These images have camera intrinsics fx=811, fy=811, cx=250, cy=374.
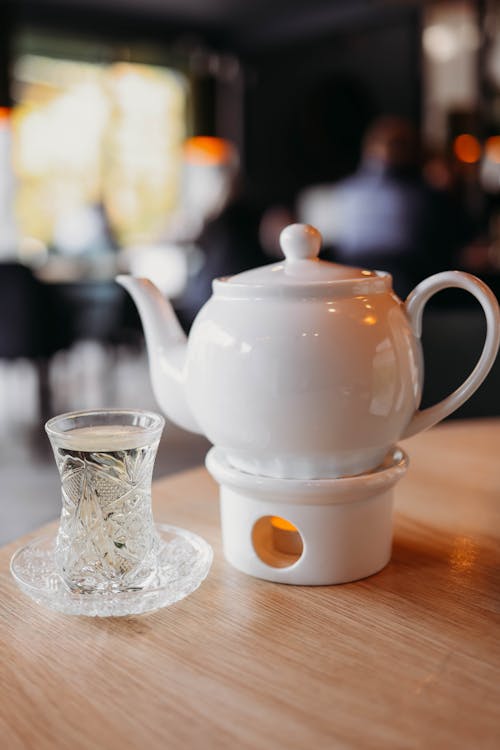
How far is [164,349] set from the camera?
0.67 meters

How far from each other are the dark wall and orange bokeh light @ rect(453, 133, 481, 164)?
0.61 meters

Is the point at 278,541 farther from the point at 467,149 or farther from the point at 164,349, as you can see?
the point at 467,149

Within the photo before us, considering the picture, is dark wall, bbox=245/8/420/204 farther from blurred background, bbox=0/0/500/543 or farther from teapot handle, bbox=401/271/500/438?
teapot handle, bbox=401/271/500/438

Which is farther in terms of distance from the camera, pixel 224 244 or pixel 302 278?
pixel 224 244

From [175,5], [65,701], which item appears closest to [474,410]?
[65,701]

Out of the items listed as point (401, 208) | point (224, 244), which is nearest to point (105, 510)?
point (224, 244)

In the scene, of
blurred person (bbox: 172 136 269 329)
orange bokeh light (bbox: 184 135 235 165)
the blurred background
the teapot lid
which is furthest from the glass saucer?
orange bokeh light (bbox: 184 135 235 165)

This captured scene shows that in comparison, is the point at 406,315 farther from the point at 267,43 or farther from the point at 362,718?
the point at 267,43

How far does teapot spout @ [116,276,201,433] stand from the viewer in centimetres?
65

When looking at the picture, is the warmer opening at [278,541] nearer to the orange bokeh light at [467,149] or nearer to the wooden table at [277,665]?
the wooden table at [277,665]

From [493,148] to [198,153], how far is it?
2190 millimetres

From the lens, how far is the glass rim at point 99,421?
57 centimetres

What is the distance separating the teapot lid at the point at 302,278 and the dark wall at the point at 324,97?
524 cm

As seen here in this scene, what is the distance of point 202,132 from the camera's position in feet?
21.1
